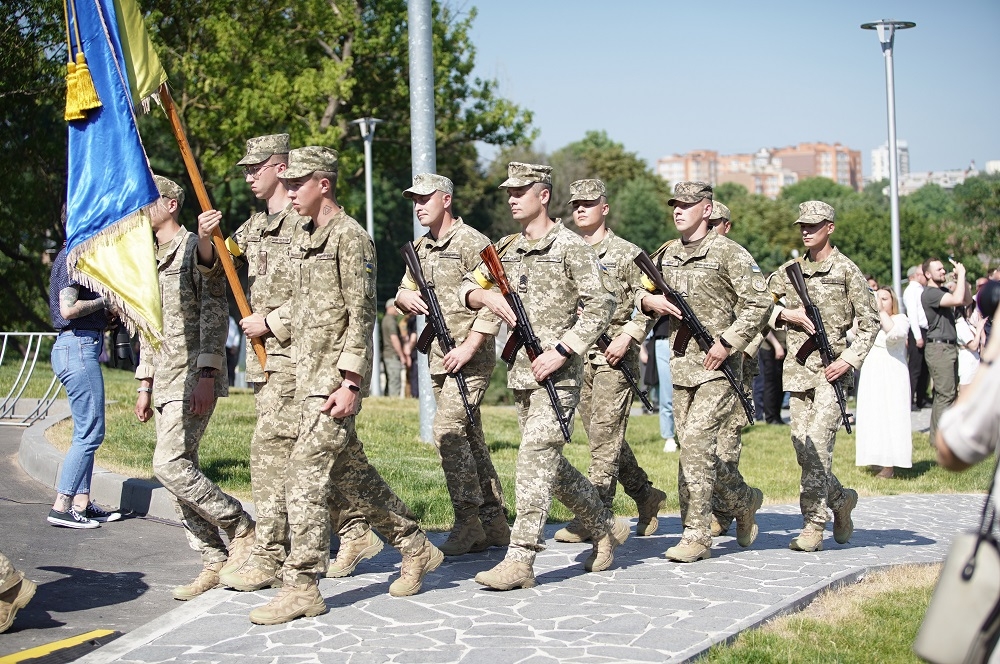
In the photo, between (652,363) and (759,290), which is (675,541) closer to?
(759,290)

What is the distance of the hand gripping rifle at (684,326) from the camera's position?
26.6ft

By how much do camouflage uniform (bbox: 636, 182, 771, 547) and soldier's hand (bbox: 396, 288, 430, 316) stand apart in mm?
1535

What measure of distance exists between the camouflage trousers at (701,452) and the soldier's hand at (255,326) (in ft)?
9.23

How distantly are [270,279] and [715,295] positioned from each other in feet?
9.90

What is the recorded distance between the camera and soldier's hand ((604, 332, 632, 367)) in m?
8.37

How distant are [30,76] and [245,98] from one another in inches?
276

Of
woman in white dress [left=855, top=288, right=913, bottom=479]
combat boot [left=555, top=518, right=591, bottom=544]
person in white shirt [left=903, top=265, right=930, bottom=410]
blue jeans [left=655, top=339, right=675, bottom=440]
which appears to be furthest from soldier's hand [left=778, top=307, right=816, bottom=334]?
A: person in white shirt [left=903, top=265, right=930, bottom=410]

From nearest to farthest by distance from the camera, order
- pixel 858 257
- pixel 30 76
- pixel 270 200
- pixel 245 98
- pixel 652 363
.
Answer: pixel 270 200, pixel 652 363, pixel 30 76, pixel 245 98, pixel 858 257

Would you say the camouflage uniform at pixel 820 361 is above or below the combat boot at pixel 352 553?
above

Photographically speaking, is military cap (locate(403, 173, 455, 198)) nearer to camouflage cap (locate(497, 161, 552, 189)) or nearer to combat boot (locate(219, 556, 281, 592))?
camouflage cap (locate(497, 161, 552, 189))

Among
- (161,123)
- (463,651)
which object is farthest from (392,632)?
(161,123)

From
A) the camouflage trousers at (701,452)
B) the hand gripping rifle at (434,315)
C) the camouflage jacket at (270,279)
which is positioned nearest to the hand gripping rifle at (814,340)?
the camouflage trousers at (701,452)

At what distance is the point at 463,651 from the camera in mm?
5777

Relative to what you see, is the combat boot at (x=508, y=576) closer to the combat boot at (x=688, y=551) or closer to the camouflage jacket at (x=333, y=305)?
the combat boot at (x=688, y=551)
